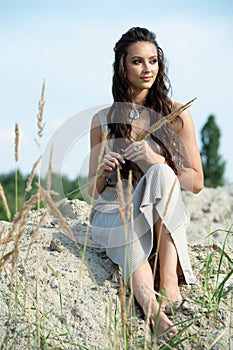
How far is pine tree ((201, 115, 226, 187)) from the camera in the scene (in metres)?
21.0

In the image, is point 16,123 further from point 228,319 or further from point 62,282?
point 228,319

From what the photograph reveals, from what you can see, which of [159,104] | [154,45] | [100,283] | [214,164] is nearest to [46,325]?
[100,283]

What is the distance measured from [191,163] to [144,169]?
1.24 ft

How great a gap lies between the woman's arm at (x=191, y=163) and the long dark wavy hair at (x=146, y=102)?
38 mm

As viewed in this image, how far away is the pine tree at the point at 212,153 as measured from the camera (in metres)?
21.0

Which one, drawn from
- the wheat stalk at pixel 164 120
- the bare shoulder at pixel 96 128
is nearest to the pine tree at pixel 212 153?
the bare shoulder at pixel 96 128

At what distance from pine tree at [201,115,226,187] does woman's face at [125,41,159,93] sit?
1675 cm

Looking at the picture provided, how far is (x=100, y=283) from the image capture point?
10.5 ft

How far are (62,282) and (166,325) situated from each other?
644mm

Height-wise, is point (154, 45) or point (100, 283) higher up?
point (154, 45)

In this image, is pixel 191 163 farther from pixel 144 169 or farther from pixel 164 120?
pixel 164 120

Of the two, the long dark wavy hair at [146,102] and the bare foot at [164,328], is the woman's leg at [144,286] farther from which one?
the long dark wavy hair at [146,102]

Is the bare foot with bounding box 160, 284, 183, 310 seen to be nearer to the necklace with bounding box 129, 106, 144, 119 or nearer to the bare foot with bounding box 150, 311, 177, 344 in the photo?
the bare foot with bounding box 150, 311, 177, 344

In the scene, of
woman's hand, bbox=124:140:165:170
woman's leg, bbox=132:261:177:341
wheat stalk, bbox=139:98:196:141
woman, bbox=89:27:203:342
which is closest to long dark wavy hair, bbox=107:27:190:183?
woman, bbox=89:27:203:342
